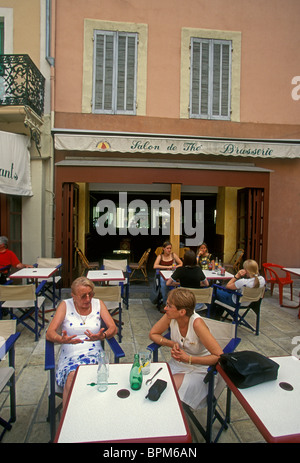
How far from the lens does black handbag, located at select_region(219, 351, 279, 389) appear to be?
177 cm

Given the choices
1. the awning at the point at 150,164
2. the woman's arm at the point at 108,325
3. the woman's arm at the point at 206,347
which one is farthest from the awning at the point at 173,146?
the woman's arm at the point at 206,347

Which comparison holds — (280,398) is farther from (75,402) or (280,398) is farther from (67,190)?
(67,190)

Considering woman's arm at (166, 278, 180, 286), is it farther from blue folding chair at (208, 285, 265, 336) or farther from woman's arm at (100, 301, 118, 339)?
woman's arm at (100, 301, 118, 339)

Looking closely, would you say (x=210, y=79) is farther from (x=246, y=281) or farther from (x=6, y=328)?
(x=6, y=328)

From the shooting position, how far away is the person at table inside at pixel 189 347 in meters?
2.20

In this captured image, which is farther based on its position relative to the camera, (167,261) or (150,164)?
(150,164)

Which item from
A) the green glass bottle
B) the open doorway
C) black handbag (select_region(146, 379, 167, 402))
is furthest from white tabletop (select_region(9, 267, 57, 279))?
the open doorway

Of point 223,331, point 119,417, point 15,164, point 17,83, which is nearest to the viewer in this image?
point 119,417

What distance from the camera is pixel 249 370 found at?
178 centimetres

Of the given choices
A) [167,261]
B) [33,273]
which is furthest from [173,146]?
[33,273]

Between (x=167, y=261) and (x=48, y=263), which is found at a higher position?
(x=167, y=261)

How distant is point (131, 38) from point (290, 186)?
606cm

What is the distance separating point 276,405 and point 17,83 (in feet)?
24.5

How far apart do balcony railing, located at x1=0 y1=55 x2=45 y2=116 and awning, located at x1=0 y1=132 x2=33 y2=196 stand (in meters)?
0.77
